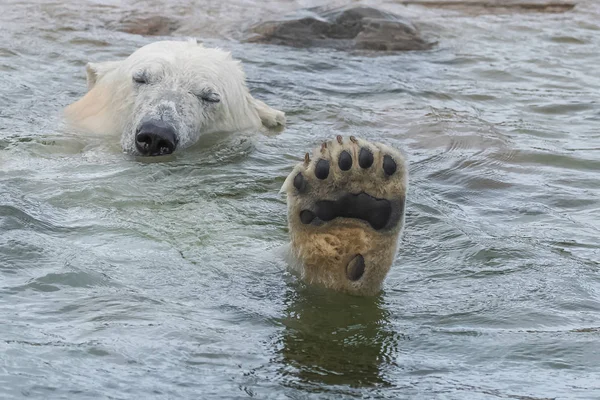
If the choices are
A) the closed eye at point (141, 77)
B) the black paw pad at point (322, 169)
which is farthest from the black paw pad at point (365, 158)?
the closed eye at point (141, 77)

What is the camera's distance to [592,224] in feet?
15.6

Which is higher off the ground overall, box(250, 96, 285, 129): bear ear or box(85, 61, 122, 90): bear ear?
box(85, 61, 122, 90): bear ear

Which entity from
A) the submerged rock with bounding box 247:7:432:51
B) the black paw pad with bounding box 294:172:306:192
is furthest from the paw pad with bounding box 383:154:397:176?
the submerged rock with bounding box 247:7:432:51

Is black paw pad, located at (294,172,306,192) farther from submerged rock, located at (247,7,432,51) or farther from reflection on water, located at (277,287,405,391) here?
submerged rock, located at (247,7,432,51)

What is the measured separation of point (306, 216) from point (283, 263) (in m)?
0.46

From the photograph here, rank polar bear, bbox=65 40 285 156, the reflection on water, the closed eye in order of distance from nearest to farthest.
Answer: the reflection on water → polar bear, bbox=65 40 285 156 → the closed eye

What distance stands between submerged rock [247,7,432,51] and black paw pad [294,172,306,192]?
633 cm

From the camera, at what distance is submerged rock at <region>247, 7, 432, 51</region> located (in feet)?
31.9

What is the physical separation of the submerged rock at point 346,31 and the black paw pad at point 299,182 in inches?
249

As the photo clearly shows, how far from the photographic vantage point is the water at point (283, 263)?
2.91 meters

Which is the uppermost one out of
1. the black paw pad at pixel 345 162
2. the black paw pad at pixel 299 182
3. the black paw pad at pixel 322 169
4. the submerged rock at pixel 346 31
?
the black paw pad at pixel 345 162

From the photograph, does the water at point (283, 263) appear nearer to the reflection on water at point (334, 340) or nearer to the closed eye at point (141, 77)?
the reflection on water at point (334, 340)

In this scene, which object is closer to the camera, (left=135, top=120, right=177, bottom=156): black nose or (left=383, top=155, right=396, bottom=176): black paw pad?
(left=383, top=155, right=396, bottom=176): black paw pad

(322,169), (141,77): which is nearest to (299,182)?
(322,169)
